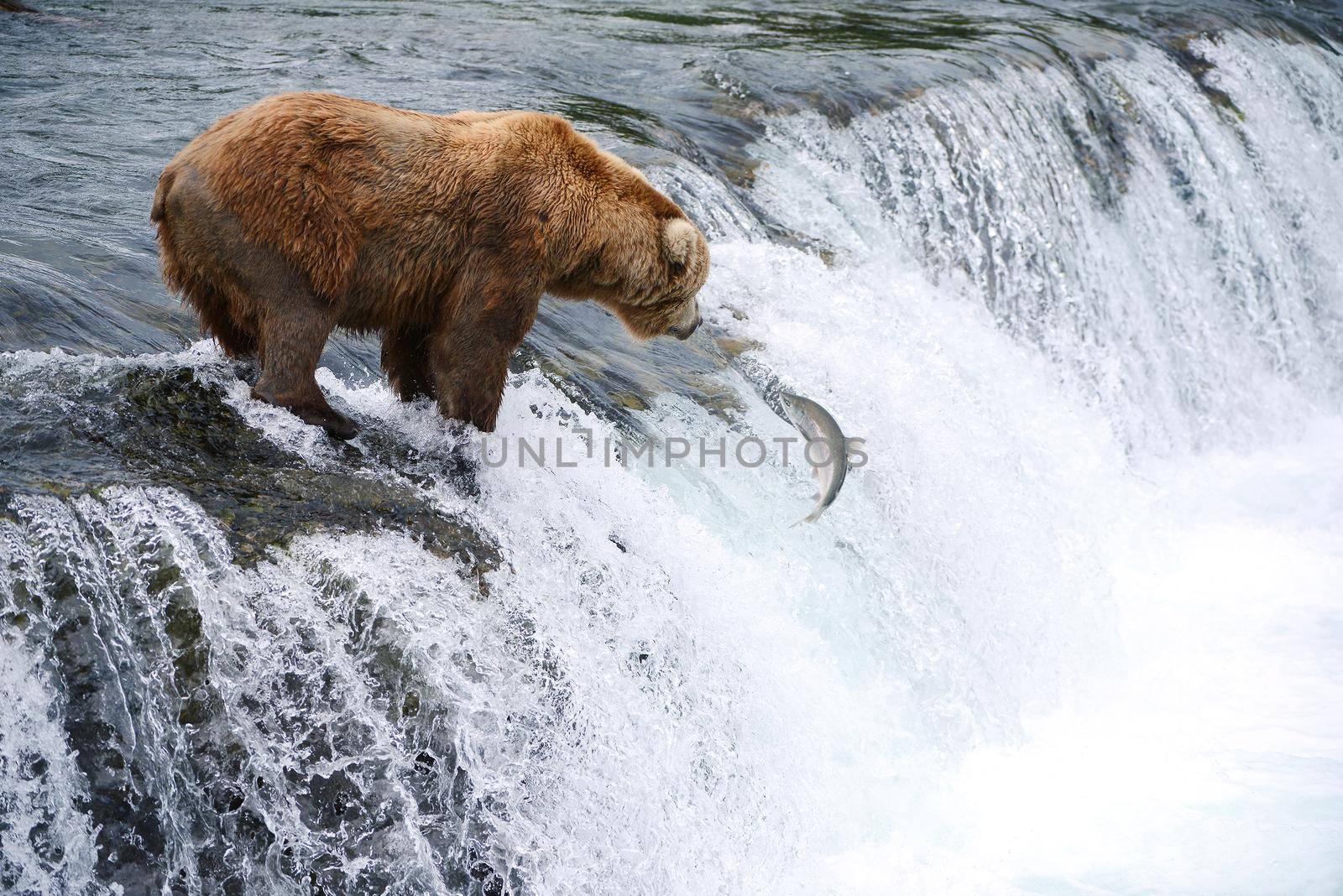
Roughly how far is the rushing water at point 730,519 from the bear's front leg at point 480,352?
0.17m

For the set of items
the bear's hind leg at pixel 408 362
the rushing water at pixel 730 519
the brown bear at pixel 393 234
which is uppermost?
the brown bear at pixel 393 234

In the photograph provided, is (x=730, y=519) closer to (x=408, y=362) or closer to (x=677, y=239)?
(x=677, y=239)

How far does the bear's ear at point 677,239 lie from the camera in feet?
14.0

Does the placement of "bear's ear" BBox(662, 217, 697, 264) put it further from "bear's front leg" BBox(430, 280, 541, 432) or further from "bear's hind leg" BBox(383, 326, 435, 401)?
"bear's hind leg" BBox(383, 326, 435, 401)

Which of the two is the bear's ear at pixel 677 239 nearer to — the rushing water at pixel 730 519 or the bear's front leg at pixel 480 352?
the bear's front leg at pixel 480 352

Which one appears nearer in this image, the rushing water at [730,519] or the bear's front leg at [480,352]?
the rushing water at [730,519]

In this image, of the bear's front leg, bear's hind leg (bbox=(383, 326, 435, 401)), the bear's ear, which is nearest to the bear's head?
the bear's ear

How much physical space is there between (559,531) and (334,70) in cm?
633

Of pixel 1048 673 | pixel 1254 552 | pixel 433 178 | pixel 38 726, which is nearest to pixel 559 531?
pixel 433 178

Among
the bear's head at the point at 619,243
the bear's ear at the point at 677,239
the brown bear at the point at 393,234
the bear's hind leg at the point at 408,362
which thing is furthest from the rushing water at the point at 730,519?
the bear's ear at the point at 677,239

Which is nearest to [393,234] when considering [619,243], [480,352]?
[480,352]

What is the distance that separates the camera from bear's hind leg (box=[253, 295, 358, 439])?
139 inches

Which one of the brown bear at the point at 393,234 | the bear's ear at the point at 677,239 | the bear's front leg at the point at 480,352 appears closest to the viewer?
the brown bear at the point at 393,234

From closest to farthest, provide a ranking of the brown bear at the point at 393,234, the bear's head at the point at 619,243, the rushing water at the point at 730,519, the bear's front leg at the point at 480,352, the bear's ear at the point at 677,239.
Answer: the rushing water at the point at 730,519 → the brown bear at the point at 393,234 → the bear's front leg at the point at 480,352 → the bear's head at the point at 619,243 → the bear's ear at the point at 677,239
